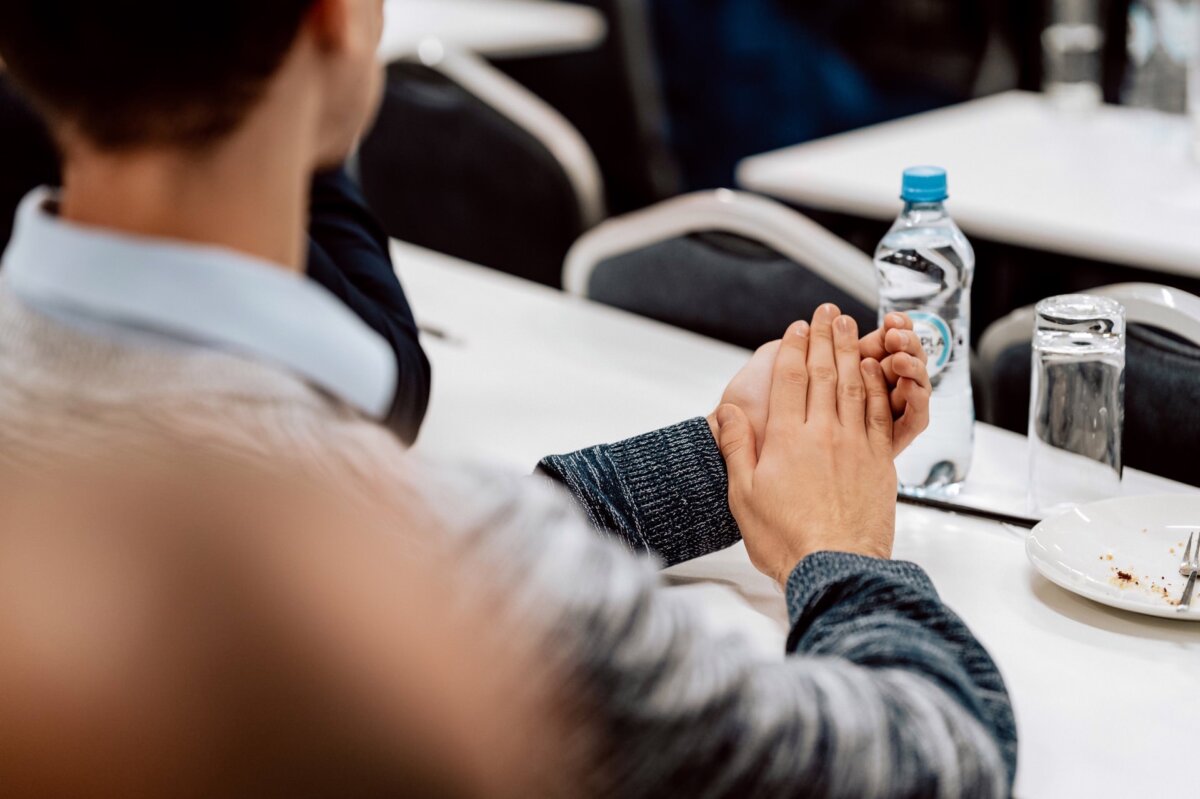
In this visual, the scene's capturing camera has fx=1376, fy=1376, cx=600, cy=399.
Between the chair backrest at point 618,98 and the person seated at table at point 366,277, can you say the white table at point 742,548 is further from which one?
the chair backrest at point 618,98

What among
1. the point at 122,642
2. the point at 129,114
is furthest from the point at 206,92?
the point at 122,642

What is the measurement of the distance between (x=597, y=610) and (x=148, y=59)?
30 cm

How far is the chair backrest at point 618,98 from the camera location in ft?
12.6

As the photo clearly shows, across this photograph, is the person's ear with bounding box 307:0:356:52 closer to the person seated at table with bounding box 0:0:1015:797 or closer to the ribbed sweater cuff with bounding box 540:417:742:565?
the person seated at table with bounding box 0:0:1015:797

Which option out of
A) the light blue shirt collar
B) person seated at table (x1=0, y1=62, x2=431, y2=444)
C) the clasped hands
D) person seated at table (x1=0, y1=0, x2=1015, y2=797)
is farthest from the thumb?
the light blue shirt collar

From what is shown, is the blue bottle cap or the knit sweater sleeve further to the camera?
the blue bottle cap

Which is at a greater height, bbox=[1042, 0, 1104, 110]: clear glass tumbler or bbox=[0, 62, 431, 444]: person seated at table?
bbox=[0, 62, 431, 444]: person seated at table

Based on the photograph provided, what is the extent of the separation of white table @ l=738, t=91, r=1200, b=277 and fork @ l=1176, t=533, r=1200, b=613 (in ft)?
3.11

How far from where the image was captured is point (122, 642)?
0.53m

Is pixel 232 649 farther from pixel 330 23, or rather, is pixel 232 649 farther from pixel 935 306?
pixel 935 306

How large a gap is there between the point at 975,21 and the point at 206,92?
3.77 meters

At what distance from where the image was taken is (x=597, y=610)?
23.0 inches

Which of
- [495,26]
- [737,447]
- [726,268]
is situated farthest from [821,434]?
[495,26]

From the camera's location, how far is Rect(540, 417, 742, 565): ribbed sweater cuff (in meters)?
1.09
